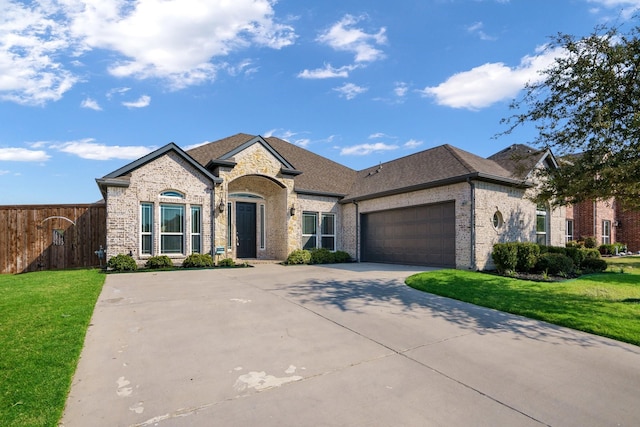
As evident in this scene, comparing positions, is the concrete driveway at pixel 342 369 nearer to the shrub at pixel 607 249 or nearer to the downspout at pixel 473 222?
the downspout at pixel 473 222

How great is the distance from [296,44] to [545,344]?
11.8 meters

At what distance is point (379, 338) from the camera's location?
4.92m

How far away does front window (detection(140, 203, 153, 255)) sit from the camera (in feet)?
44.0

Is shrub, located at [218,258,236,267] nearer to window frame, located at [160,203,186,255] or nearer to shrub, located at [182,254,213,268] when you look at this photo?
shrub, located at [182,254,213,268]

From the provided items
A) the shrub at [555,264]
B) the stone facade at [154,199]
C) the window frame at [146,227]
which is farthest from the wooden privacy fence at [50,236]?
the shrub at [555,264]

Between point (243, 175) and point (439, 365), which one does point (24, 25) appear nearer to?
point (243, 175)

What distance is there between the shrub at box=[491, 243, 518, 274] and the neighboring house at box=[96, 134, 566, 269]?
0.72 m

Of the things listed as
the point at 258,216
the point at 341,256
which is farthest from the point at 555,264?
the point at 258,216

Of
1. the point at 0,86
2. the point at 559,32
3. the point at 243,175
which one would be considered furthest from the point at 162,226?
the point at 559,32

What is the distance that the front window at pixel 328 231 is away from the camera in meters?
18.6

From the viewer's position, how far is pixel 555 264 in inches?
454

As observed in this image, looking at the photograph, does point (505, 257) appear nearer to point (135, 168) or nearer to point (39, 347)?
point (39, 347)

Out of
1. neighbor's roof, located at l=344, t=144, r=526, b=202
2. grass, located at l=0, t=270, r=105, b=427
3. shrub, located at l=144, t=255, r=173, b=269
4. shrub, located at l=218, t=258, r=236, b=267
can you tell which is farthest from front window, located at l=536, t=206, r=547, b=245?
grass, located at l=0, t=270, r=105, b=427

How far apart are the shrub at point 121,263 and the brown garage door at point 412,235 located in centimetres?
1091
